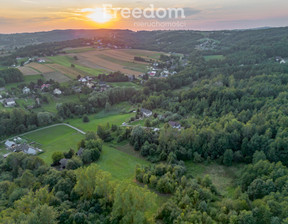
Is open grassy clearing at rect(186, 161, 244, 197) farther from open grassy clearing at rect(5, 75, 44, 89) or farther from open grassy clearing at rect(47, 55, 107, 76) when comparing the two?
open grassy clearing at rect(5, 75, 44, 89)

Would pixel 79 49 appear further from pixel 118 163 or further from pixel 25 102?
pixel 118 163

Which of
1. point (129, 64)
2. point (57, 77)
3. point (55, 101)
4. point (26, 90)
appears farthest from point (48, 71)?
point (129, 64)

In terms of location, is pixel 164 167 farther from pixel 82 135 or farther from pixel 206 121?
pixel 82 135

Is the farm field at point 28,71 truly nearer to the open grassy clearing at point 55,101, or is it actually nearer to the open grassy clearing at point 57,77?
the open grassy clearing at point 57,77

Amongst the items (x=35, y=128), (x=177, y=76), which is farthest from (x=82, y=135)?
(x=177, y=76)

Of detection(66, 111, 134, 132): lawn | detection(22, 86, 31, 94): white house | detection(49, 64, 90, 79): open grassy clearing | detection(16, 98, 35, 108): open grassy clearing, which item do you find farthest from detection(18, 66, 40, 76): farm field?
detection(66, 111, 134, 132): lawn
